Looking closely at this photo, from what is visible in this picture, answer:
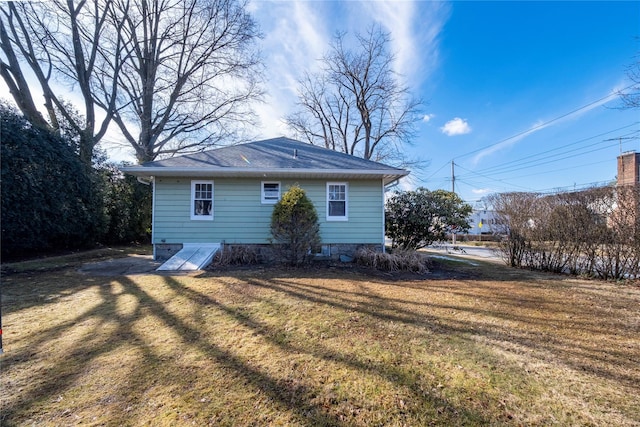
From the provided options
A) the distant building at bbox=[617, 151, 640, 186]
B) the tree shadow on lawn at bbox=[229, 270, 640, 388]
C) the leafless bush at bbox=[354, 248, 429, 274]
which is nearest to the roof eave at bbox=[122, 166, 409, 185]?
the leafless bush at bbox=[354, 248, 429, 274]

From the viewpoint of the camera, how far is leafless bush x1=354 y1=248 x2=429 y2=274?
697 cm

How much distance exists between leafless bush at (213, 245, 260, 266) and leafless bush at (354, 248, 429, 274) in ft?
11.2

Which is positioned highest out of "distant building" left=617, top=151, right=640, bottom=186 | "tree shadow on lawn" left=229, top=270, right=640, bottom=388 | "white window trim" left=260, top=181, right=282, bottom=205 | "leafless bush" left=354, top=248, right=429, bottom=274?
"distant building" left=617, top=151, right=640, bottom=186

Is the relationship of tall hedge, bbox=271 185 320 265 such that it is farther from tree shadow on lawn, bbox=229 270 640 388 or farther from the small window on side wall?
the small window on side wall

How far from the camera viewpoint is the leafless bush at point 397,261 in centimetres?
697

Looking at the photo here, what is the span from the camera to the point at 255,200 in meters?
8.48

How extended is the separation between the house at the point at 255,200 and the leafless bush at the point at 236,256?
0.59 metres

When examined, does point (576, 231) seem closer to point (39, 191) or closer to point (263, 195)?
point (263, 195)

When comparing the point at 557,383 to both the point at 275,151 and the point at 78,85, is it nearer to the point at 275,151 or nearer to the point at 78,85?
the point at 275,151

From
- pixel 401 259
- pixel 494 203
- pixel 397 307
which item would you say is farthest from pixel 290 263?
pixel 494 203

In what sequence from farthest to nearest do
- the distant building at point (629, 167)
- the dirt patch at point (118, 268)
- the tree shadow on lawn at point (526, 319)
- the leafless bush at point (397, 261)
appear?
the distant building at point (629, 167)
the leafless bush at point (397, 261)
the dirt patch at point (118, 268)
the tree shadow on lawn at point (526, 319)

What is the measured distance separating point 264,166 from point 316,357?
651 cm

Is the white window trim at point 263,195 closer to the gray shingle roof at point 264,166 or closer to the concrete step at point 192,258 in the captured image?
the gray shingle roof at point 264,166

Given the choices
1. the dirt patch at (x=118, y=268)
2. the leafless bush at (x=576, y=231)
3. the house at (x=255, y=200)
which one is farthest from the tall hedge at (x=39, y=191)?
the leafless bush at (x=576, y=231)
